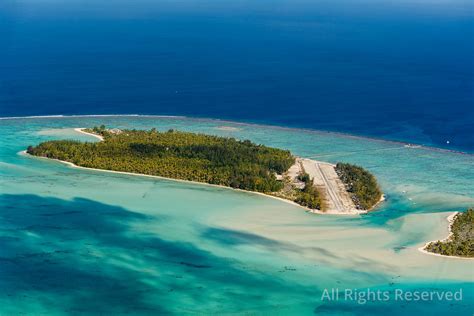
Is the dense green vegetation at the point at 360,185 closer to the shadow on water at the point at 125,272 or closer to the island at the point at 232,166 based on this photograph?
the island at the point at 232,166

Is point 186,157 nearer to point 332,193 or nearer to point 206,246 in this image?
point 332,193

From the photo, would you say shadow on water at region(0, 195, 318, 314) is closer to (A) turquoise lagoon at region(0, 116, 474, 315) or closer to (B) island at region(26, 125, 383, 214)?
(A) turquoise lagoon at region(0, 116, 474, 315)

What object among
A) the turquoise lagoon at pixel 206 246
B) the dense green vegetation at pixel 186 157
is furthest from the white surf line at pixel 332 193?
the dense green vegetation at pixel 186 157

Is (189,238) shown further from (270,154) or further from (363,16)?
(363,16)

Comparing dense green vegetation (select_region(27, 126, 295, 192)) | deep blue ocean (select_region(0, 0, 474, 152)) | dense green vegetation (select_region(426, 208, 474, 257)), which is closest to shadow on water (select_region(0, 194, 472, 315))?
dense green vegetation (select_region(426, 208, 474, 257))

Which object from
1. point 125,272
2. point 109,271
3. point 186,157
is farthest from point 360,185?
point 109,271

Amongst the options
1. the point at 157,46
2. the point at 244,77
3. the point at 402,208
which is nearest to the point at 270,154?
the point at 402,208

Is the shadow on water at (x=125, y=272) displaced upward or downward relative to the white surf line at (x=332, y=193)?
downward
